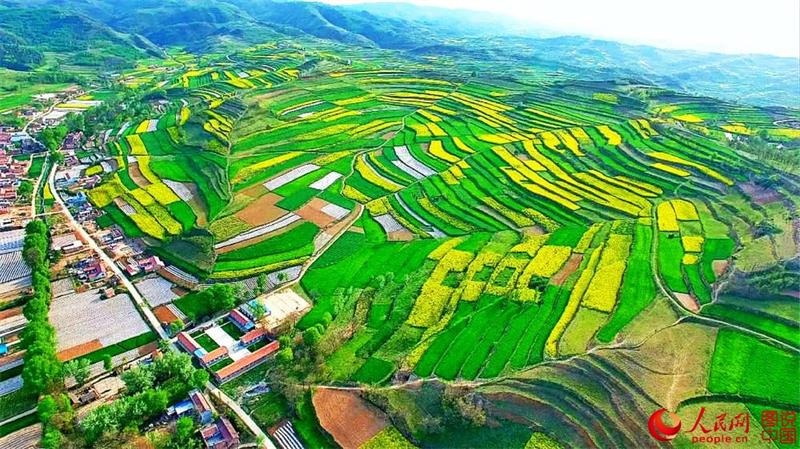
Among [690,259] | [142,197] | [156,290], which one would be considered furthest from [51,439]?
[690,259]

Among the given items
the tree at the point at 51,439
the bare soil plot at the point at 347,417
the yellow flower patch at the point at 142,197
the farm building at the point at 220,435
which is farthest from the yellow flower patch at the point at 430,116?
the tree at the point at 51,439

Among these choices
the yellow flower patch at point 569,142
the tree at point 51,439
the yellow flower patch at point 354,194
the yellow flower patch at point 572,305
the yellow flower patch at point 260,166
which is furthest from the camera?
the yellow flower patch at point 569,142

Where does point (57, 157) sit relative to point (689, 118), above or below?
below

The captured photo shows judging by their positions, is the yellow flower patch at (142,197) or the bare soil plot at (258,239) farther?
the yellow flower patch at (142,197)

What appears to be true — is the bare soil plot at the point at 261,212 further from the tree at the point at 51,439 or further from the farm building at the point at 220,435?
the tree at the point at 51,439

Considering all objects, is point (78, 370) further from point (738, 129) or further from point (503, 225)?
point (738, 129)

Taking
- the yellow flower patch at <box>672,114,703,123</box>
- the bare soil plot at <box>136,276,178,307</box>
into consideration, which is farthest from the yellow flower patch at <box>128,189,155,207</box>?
the yellow flower patch at <box>672,114,703,123</box>

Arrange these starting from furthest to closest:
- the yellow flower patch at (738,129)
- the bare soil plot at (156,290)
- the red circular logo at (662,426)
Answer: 1. the yellow flower patch at (738,129)
2. the bare soil plot at (156,290)
3. the red circular logo at (662,426)

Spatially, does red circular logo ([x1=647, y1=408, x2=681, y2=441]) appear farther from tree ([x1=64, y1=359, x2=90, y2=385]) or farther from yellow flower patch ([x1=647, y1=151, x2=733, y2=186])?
yellow flower patch ([x1=647, y1=151, x2=733, y2=186])
